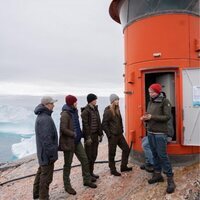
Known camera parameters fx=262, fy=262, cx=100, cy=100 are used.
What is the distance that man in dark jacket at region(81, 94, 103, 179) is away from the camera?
238 inches

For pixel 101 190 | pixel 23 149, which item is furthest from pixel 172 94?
pixel 23 149

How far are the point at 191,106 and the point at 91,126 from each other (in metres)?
2.46

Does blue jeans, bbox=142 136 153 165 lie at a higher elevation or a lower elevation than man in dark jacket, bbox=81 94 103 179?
lower

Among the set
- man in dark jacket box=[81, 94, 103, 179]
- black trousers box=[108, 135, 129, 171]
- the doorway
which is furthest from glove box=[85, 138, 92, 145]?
the doorway

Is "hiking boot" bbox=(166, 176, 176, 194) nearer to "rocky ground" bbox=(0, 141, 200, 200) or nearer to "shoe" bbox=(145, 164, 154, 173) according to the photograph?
"rocky ground" bbox=(0, 141, 200, 200)

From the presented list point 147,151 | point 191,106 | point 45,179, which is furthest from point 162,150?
point 45,179

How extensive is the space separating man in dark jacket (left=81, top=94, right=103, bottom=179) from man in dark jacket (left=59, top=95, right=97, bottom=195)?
6.8 inches

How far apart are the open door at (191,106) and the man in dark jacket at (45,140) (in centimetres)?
317

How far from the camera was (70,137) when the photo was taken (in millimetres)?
5688

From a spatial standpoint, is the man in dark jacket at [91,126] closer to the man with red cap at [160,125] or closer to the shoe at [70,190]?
the shoe at [70,190]

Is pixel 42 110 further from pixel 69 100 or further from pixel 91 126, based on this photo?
pixel 91 126

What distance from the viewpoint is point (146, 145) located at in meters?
6.34

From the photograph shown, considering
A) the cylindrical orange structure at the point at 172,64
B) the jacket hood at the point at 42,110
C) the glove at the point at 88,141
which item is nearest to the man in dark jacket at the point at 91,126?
the glove at the point at 88,141

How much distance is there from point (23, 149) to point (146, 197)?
49582mm
